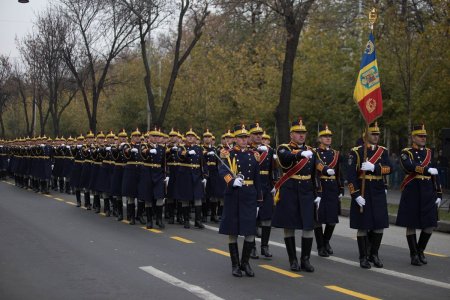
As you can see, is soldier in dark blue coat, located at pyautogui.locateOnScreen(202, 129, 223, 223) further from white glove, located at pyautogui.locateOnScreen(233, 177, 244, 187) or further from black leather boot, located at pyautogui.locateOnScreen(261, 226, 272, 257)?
white glove, located at pyautogui.locateOnScreen(233, 177, 244, 187)

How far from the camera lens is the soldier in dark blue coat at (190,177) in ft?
49.5

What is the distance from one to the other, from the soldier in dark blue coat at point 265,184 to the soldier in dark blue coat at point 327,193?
2.75 ft

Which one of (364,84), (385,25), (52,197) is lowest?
(52,197)

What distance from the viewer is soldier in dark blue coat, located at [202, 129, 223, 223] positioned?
52.5 feet

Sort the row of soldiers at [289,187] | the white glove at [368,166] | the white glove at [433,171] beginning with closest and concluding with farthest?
the row of soldiers at [289,187]
the white glove at [368,166]
the white glove at [433,171]

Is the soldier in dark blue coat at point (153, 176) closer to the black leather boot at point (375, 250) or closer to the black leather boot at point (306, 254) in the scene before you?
the black leather boot at point (306, 254)

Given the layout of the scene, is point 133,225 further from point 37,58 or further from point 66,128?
point 66,128

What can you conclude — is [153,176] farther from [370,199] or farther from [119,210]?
[370,199]

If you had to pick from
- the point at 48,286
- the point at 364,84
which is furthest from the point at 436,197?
the point at 48,286

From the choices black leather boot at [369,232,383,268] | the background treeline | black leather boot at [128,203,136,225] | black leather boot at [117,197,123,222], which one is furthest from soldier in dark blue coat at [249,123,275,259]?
the background treeline

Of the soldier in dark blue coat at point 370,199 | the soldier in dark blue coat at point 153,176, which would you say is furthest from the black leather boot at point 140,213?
the soldier in dark blue coat at point 370,199

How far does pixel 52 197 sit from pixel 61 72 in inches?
1040

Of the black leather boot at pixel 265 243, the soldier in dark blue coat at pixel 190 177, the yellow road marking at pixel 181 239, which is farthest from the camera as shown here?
the soldier in dark blue coat at pixel 190 177

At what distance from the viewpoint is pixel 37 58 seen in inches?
1889
